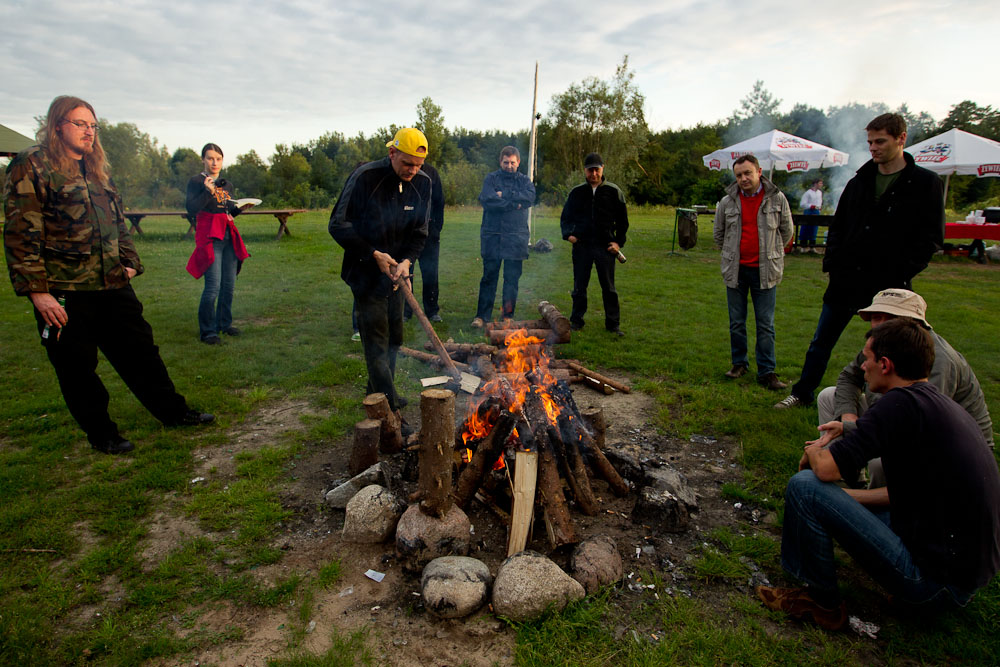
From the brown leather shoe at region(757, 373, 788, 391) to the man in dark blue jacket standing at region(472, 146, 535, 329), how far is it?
338 centimetres

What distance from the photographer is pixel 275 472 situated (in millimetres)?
4062

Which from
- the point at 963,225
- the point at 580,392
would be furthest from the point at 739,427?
the point at 963,225

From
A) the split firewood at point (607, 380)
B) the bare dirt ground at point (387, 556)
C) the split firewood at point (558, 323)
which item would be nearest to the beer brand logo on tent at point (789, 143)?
the split firewood at point (558, 323)

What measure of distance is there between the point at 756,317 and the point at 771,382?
0.68 meters

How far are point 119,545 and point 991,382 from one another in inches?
311

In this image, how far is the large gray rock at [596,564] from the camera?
2881 mm

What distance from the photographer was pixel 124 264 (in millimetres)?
4277

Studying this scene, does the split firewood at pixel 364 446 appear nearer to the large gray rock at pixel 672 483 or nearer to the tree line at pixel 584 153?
the large gray rock at pixel 672 483

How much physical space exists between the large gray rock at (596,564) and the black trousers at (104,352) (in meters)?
3.71

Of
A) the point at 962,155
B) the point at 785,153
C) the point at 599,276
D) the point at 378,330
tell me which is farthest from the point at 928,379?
the point at 962,155

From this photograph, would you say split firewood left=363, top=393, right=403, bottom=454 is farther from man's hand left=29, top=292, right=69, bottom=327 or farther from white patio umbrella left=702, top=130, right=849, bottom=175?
white patio umbrella left=702, top=130, right=849, bottom=175

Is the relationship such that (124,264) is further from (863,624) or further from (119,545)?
(863,624)

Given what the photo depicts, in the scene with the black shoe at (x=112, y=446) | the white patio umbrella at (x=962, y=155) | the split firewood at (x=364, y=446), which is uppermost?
the white patio umbrella at (x=962, y=155)

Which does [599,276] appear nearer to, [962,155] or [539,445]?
[539,445]
